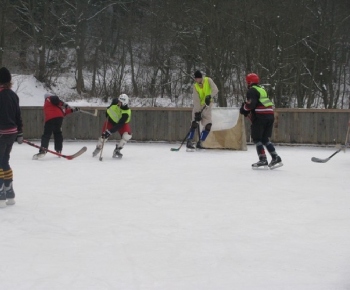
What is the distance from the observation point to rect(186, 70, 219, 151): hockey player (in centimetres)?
1280

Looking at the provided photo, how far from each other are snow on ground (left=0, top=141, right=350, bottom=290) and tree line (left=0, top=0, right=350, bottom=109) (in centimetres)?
1331

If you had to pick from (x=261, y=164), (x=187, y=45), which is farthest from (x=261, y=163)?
(x=187, y=45)

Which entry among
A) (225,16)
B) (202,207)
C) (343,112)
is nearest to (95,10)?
(225,16)

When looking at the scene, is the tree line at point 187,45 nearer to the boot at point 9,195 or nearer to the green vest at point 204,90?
the green vest at point 204,90

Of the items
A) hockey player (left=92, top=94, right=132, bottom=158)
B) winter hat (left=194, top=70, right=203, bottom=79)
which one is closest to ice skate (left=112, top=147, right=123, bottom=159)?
hockey player (left=92, top=94, right=132, bottom=158)

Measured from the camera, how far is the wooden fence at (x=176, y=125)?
14.1 metres

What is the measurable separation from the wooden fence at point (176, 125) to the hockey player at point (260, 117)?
15.2ft

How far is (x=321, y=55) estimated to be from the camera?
2381cm

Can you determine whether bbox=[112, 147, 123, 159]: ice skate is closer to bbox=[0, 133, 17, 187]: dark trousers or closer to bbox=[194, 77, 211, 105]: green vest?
bbox=[194, 77, 211, 105]: green vest

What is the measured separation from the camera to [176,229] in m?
5.47

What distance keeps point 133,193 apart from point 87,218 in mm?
1529

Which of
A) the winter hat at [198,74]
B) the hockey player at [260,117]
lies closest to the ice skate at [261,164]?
the hockey player at [260,117]

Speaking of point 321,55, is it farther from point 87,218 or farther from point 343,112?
point 87,218

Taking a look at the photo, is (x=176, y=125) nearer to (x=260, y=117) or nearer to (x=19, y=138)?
(x=260, y=117)
